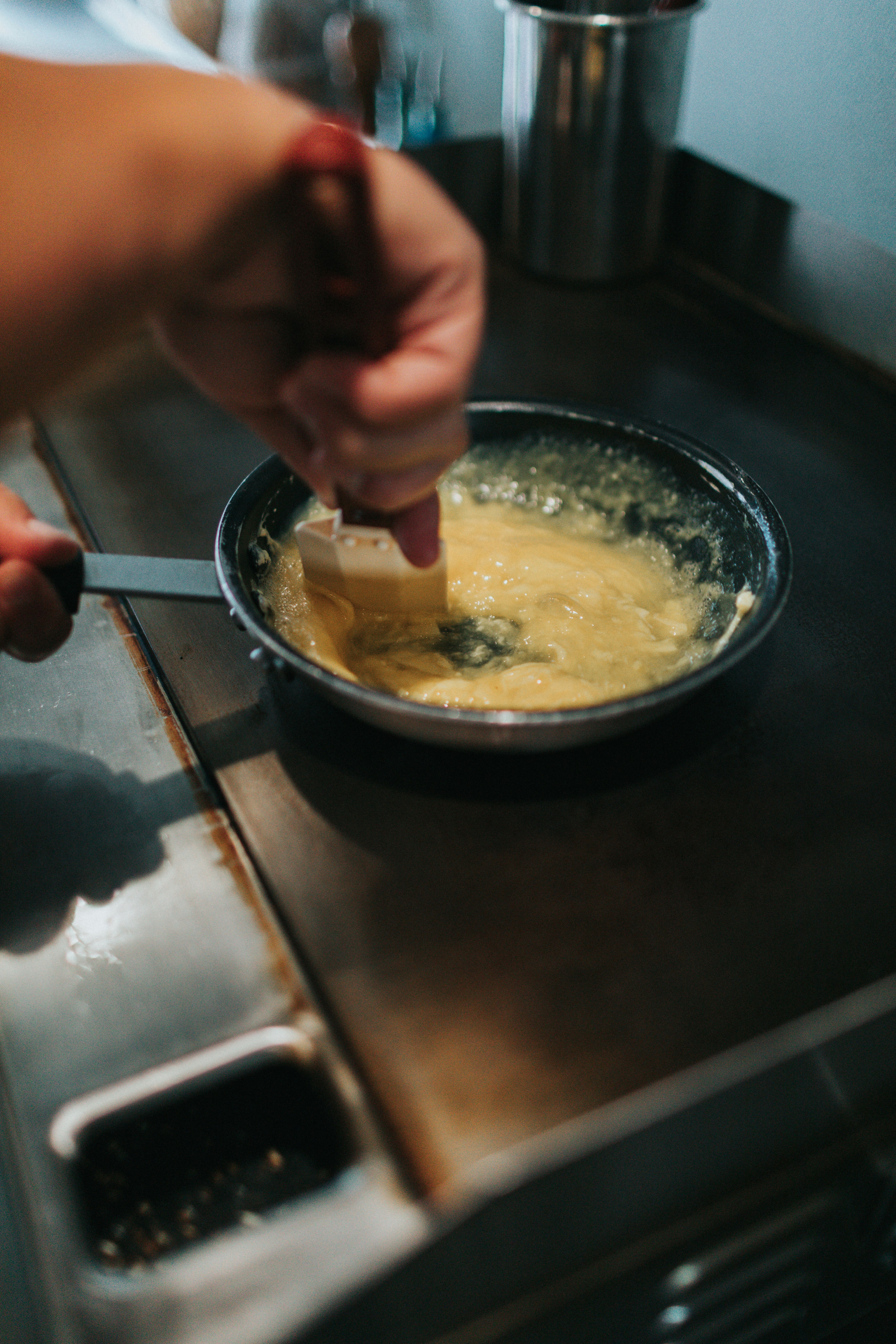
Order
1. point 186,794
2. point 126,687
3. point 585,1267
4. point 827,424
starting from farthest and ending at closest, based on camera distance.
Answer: point 827,424
point 126,687
point 186,794
point 585,1267

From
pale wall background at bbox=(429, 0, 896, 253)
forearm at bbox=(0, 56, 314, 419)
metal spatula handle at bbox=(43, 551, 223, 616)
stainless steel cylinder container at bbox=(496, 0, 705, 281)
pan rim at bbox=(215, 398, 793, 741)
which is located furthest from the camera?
stainless steel cylinder container at bbox=(496, 0, 705, 281)

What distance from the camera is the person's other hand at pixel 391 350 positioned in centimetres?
63

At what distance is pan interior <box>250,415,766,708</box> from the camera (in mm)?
939

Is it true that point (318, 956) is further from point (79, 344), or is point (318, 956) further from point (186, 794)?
point (79, 344)

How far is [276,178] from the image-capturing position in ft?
1.97

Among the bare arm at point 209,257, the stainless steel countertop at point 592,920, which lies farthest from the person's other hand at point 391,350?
the stainless steel countertop at point 592,920

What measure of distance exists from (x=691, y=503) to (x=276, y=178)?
1.90 feet

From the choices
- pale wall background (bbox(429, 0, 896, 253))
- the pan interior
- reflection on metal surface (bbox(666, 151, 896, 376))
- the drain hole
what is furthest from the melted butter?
pale wall background (bbox(429, 0, 896, 253))

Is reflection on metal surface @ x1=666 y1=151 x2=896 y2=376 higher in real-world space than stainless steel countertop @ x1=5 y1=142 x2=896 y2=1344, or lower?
higher

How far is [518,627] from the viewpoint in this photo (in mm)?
983

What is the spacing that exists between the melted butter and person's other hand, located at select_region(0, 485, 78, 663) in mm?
187

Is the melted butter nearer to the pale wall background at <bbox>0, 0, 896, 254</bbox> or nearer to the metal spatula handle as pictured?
the metal spatula handle

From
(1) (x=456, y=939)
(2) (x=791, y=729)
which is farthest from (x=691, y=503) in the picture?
(1) (x=456, y=939)

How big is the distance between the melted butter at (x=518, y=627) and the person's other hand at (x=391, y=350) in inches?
8.1
